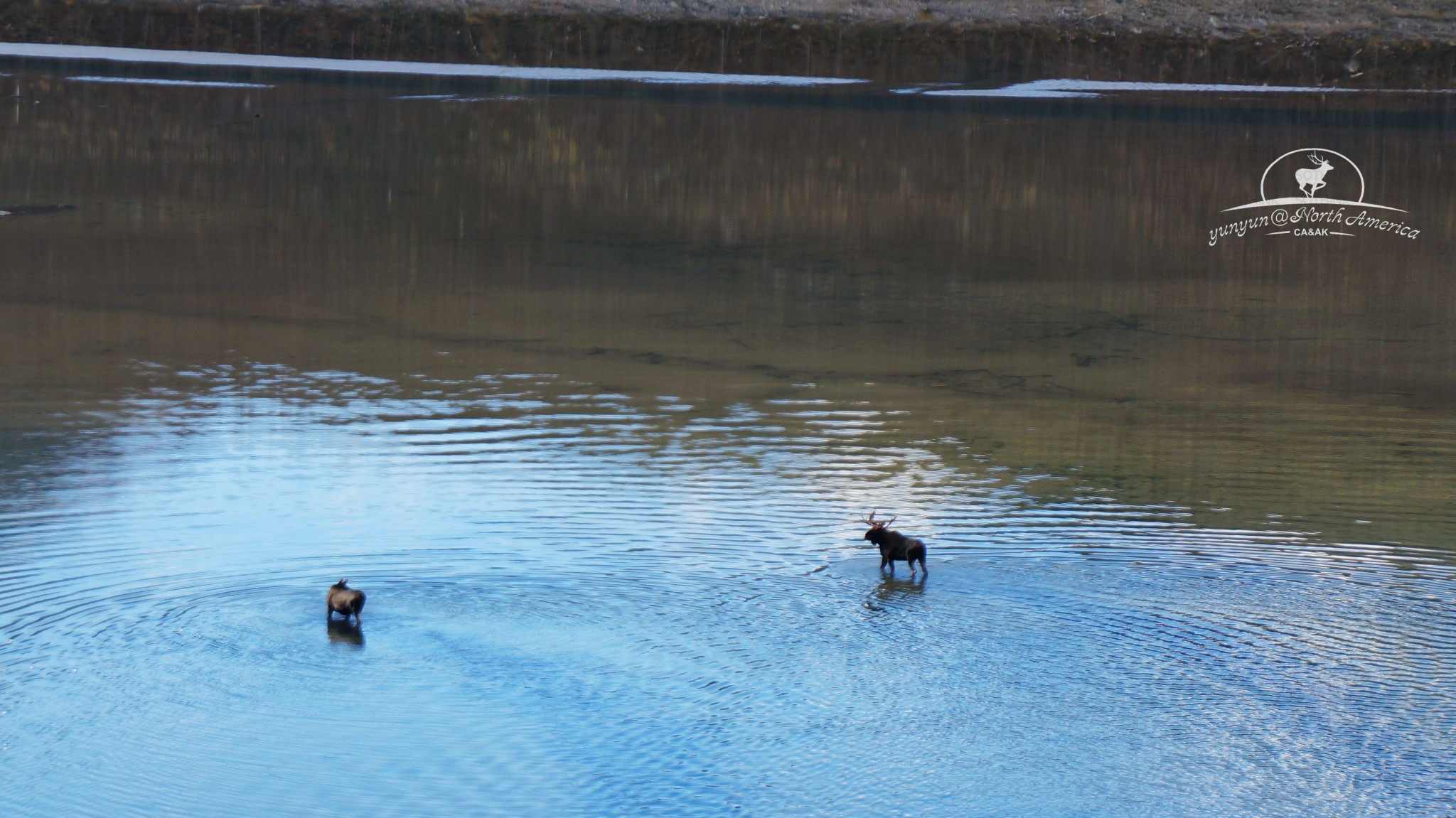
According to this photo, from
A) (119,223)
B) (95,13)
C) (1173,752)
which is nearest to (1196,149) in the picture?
(119,223)

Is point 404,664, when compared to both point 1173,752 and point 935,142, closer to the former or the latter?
point 1173,752

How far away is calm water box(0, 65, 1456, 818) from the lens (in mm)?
6129

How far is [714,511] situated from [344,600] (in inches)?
90.7

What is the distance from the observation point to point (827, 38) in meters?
37.1

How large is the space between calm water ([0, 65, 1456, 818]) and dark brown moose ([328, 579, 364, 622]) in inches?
4.4

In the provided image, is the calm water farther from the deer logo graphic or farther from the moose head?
the deer logo graphic

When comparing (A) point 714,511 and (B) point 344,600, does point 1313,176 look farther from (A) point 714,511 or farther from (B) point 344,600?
(B) point 344,600

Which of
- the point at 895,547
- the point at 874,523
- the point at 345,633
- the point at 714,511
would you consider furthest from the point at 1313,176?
the point at 345,633

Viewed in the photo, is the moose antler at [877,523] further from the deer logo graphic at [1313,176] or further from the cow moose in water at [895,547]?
the deer logo graphic at [1313,176]

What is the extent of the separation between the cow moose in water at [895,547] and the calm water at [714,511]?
0.53ft

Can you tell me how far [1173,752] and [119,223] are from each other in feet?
47.0

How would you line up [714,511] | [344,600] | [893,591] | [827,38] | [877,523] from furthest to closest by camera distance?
1. [827,38]
2. [714,511]
3. [877,523]
4. [893,591]
5. [344,600]

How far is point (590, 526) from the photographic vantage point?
27.9ft

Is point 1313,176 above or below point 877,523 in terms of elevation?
above
